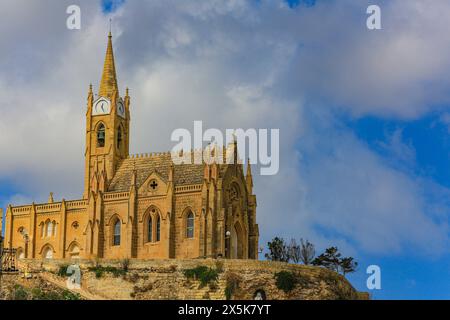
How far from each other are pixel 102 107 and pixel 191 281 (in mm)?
29791

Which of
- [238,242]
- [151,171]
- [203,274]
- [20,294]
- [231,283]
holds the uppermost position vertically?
[151,171]

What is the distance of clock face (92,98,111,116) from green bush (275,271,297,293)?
30.7 meters

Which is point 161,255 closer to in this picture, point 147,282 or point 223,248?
point 223,248

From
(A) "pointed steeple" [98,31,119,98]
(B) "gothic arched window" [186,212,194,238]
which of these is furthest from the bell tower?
(B) "gothic arched window" [186,212,194,238]

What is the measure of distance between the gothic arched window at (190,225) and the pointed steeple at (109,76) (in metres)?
15.9

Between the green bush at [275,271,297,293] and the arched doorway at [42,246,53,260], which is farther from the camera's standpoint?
the arched doorway at [42,246,53,260]

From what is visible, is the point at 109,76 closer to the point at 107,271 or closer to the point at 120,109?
the point at 120,109

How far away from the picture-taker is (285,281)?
64688 mm

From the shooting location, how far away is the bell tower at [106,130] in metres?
87.8

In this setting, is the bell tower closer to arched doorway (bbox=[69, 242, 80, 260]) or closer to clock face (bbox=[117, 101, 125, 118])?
clock face (bbox=[117, 101, 125, 118])

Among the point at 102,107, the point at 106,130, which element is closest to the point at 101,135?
the point at 106,130

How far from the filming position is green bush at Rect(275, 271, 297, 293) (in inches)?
2542
